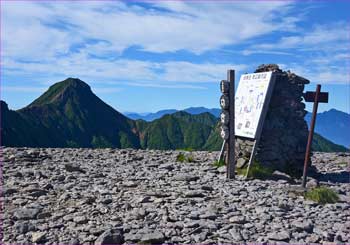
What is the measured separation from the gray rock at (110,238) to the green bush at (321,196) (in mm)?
6486

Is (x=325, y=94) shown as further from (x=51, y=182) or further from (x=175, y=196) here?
(x=51, y=182)

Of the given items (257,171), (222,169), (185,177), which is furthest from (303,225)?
(222,169)

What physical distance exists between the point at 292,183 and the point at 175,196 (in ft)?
18.6

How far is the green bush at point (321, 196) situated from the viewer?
13.0 m

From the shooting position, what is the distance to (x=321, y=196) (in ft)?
43.2

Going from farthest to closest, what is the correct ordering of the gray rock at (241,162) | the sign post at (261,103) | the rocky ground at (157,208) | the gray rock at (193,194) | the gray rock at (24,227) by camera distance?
the gray rock at (241,162), the sign post at (261,103), the gray rock at (193,194), the gray rock at (24,227), the rocky ground at (157,208)

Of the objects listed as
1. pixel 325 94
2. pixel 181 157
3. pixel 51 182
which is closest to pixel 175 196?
pixel 51 182

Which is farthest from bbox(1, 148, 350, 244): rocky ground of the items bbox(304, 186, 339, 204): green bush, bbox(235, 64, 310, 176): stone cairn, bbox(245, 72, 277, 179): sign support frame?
bbox(235, 64, 310, 176): stone cairn

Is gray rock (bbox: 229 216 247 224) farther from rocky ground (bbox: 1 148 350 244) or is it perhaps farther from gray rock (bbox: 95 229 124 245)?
gray rock (bbox: 95 229 124 245)

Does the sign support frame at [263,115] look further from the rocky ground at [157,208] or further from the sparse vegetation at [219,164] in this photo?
the sparse vegetation at [219,164]

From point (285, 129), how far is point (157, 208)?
29.9 feet

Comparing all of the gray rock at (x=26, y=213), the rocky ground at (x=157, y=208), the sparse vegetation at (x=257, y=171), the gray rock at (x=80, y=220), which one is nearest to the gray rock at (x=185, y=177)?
the rocky ground at (x=157, y=208)

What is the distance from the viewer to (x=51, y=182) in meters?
14.5

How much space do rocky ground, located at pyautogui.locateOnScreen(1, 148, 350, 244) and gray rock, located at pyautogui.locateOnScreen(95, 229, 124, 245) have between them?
0.02 meters
